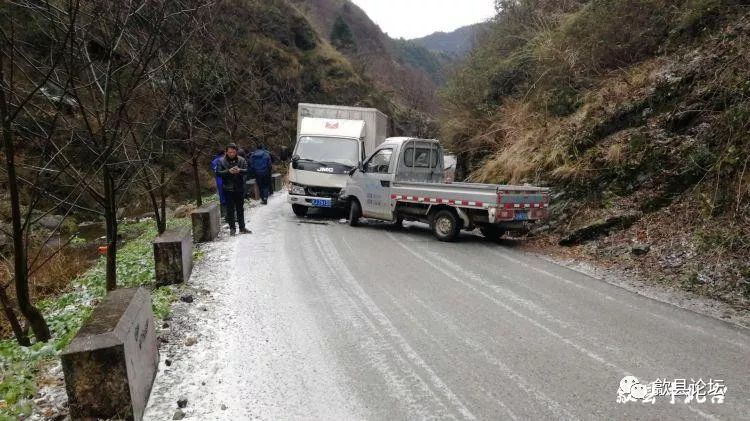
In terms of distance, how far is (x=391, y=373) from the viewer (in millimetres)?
3900

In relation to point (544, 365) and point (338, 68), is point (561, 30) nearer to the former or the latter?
point (544, 365)

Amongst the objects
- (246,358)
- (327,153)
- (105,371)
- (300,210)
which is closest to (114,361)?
(105,371)

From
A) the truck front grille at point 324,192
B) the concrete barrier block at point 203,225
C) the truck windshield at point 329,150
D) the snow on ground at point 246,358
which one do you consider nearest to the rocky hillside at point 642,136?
the truck windshield at point 329,150

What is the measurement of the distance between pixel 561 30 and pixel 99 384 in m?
13.4

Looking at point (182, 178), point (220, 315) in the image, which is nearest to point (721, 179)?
point (220, 315)

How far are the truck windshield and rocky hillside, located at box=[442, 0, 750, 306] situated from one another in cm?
370

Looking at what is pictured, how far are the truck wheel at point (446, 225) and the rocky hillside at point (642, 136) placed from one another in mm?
1856

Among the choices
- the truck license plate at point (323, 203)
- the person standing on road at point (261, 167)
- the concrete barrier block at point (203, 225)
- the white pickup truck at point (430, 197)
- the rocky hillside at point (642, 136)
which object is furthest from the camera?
the person standing on road at point (261, 167)

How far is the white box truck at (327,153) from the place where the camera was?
12.6m

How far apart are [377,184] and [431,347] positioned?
22.9 feet

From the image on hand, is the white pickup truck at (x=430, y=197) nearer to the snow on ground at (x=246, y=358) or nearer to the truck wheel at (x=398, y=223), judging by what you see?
the truck wheel at (x=398, y=223)

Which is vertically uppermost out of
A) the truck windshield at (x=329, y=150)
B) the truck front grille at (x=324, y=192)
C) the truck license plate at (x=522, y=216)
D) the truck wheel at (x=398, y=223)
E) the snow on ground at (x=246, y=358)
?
the truck windshield at (x=329, y=150)

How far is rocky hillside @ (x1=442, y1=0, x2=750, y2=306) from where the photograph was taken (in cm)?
669

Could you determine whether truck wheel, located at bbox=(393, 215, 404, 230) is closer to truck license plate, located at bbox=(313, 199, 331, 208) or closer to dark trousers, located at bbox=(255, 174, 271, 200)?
truck license plate, located at bbox=(313, 199, 331, 208)
